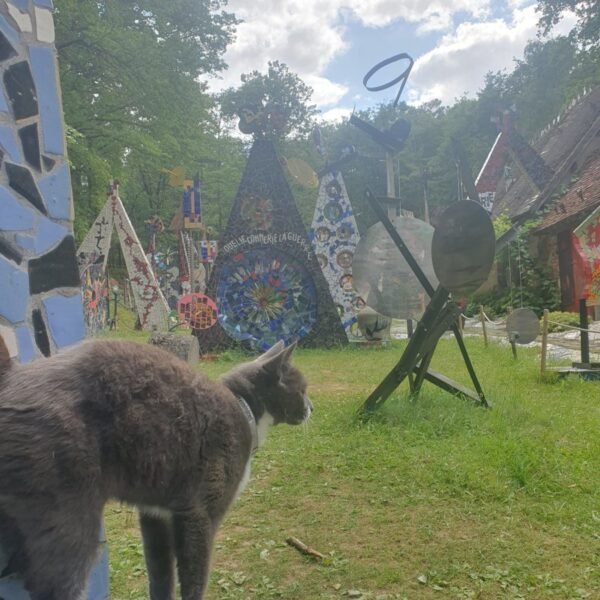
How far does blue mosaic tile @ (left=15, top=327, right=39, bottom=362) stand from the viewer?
94.4 inches

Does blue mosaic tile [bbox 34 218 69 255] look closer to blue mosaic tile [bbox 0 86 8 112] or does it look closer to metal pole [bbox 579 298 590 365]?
blue mosaic tile [bbox 0 86 8 112]

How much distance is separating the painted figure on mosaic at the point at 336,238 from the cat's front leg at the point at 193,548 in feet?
38.1

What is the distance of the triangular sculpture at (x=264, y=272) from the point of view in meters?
12.5

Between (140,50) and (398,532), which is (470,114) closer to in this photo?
(140,50)

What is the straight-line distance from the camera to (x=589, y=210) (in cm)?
1547

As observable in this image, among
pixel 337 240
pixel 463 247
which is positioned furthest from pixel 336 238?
pixel 463 247

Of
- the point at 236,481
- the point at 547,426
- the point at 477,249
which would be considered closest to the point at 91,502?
the point at 236,481

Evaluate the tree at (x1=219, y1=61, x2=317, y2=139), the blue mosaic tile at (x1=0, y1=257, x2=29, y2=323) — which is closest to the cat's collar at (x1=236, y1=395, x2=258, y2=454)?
the blue mosaic tile at (x1=0, y1=257, x2=29, y2=323)

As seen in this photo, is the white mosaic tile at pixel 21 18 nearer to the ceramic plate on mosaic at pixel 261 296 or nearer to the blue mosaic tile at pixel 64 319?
the blue mosaic tile at pixel 64 319

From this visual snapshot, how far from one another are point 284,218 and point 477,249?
7589mm

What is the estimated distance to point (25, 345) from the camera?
2420 mm

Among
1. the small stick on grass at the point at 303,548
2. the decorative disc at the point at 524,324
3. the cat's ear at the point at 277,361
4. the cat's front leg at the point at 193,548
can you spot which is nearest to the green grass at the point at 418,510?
the small stick on grass at the point at 303,548

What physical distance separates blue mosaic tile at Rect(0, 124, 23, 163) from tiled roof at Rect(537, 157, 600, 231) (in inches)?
626

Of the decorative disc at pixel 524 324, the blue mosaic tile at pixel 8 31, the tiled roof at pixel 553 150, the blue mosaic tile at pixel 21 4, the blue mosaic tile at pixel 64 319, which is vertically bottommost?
the decorative disc at pixel 524 324
